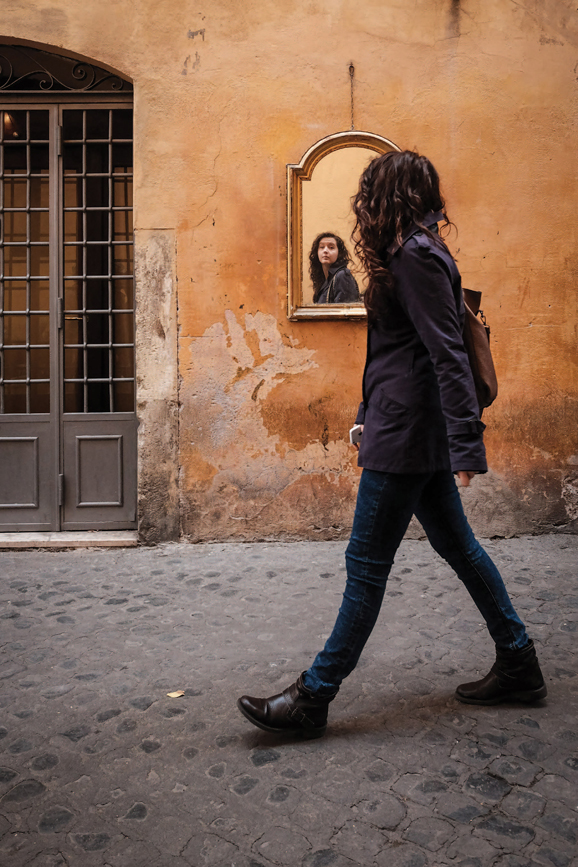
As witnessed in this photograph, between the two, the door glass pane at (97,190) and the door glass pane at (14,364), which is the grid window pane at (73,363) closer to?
the door glass pane at (14,364)

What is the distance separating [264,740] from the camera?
2.46m

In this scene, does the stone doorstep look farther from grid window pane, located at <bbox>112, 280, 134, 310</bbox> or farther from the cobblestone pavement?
grid window pane, located at <bbox>112, 280, 134, 310</bbox>

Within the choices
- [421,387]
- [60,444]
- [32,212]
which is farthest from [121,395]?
[421,387]

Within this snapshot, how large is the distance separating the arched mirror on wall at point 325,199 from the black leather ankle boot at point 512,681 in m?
3.11

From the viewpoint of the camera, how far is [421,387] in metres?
2.35

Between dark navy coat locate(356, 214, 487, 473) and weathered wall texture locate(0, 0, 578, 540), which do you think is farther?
weathered wall texture locate(0, 0, 578, 540)

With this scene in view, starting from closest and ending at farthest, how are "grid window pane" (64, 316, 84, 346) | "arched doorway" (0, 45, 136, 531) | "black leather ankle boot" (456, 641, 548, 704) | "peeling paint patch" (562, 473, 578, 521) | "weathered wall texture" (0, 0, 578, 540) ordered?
"black leather ankle boot" (456, 641, 548, 704)
"weathered wall texture" (0, 0, 578, 540)
"peeling paint patch" (562, 473, 578, 521)
"arched doorway" (0, 45, 136, 531)
"grid window pane" (64, 316, 84, 346)

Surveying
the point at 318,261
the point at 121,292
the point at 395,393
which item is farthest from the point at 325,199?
the point at 395,393

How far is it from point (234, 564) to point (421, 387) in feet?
8.95

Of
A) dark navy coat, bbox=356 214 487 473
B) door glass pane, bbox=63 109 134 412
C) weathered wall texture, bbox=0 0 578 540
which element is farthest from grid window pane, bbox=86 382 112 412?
dark navy coat, bbox=356 214 487 473

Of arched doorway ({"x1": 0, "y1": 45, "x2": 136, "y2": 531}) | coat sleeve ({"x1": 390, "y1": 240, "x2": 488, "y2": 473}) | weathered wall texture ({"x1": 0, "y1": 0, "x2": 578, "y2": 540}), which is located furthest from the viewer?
arched doorway ({"x1": 0, "y1": 45, "x2": 136, "y2": 531})

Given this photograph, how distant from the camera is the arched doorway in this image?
18.0ft

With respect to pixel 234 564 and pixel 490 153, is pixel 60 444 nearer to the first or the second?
pixel 234 564

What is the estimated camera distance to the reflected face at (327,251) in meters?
5.23
